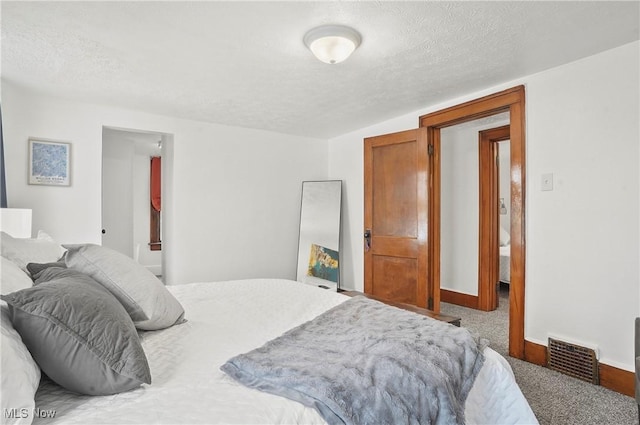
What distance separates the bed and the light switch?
1.77 meters

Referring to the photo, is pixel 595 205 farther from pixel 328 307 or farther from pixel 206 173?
pixel 206 173

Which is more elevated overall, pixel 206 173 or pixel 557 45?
pixel 557 45

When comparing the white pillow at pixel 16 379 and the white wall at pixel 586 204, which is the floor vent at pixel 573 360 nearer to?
the white wall at pixel 586 204

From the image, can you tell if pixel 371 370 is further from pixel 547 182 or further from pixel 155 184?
pixel 155 184

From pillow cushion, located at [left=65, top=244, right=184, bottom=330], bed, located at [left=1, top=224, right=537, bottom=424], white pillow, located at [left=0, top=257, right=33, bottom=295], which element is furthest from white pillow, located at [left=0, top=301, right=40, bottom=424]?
pillow cushion, located at [left=65, top=244, right=184, bottom=330]

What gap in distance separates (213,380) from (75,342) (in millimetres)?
388

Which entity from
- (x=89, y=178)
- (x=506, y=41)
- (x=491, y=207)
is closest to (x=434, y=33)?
(x=506, y=41)

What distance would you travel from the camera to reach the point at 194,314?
1.81m

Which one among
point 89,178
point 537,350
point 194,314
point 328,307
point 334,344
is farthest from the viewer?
point 89,178

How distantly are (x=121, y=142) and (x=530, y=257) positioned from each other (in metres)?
5.12

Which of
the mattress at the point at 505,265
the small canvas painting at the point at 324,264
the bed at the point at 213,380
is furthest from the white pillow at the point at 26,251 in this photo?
the mattress at the point at 505,265

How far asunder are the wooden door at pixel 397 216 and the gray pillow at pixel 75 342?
123 inches

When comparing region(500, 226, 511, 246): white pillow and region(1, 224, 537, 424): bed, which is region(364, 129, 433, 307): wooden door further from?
region(500, 226, 511, 246): white pillow

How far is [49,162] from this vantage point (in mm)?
3357
